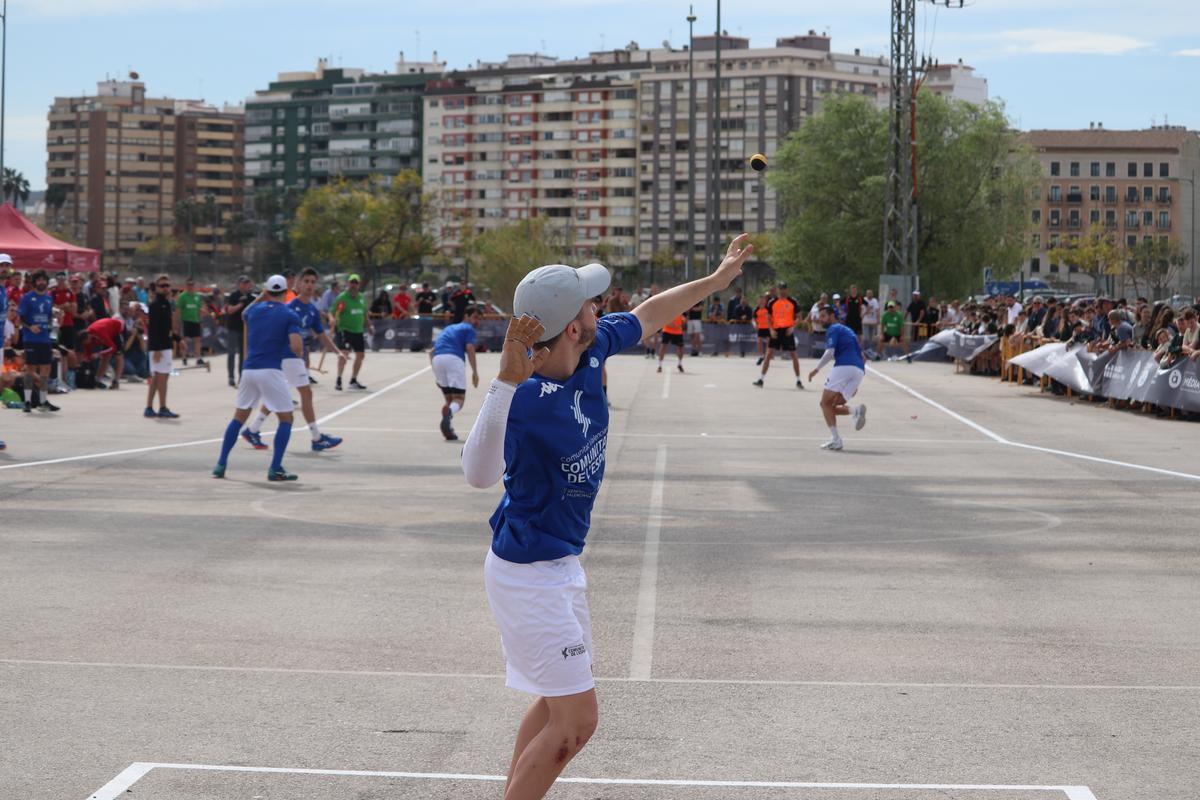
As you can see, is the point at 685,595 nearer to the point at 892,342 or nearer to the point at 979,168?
the point at 892,342

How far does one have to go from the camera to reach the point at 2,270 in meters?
20.6

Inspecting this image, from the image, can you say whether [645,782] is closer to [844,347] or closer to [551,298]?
[551,298]

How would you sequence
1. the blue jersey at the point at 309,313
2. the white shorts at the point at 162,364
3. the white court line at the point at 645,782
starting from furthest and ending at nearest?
the white shorts at the point at 162,364 < the blue jersey at the point at 309,313 < the white court line at the point at 645,782

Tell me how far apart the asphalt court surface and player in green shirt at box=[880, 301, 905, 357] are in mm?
26409

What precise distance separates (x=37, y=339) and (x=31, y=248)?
1246 centimetres

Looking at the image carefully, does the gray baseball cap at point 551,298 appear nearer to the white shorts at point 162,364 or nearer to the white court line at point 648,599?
the white court line at point 648,599

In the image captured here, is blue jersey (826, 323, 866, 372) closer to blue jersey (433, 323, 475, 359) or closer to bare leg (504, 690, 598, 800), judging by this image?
blue jersey (433, 323, 475, 359)

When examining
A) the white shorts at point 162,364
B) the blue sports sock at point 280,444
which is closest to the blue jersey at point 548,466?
the blue sports sock at point 280,444

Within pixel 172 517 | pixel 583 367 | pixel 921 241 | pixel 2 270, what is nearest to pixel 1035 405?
pixel 2 270

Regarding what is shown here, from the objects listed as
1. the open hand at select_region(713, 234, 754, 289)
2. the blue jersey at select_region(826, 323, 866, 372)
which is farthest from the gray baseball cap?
the blue jersey at select_region(826, 323, 866, 372)

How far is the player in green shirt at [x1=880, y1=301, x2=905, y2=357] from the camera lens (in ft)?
145

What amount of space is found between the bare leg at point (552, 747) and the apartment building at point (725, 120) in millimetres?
162198

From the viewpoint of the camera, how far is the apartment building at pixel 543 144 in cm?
18050

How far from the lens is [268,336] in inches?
622
